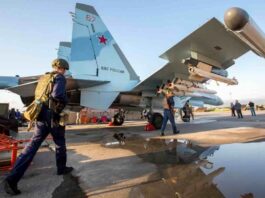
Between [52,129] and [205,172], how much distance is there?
2.64 meters

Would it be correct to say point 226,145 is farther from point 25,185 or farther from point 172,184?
point 25,185

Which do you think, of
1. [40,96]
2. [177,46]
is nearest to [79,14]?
[177,46]

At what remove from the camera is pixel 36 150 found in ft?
11.4

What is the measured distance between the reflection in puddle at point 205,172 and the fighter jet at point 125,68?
2442mm

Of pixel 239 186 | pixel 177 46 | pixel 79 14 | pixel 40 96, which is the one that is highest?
pixel 79 14

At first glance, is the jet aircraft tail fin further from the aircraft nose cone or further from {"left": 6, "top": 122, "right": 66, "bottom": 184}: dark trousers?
the aircraft nose cone

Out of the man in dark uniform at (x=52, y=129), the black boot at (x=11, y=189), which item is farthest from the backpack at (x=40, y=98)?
the black boot at (x=11, y=189)

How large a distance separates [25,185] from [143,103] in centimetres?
904

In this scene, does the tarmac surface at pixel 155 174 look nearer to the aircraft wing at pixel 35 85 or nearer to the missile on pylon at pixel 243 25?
the missile on pylon at pixel 243 25

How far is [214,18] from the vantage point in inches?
240

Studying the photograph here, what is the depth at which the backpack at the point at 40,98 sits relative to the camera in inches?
137

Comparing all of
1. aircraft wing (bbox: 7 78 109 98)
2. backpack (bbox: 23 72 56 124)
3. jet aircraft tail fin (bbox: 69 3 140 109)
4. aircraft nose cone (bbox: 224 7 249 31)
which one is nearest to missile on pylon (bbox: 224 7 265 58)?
aircraft nose cone (bbox: 224 7 249 31)

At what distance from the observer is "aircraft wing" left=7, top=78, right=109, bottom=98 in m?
9.09

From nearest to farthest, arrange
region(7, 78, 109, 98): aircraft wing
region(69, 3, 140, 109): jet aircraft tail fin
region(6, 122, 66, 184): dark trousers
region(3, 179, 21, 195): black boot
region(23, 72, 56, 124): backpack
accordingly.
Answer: region(3, 179, 21, 195): black boot → region(6, 122, 66, 184): dark trousers → region(23, 72, 56, 124): backpack → region(7, 78, 109, 98): aircraft wing → region(69, 3, 140, 109): jet aircraft tail fin
